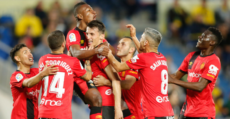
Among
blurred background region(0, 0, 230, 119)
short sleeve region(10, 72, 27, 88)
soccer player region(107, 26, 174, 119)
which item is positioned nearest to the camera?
soccer player region(107, 26, 174, 119)

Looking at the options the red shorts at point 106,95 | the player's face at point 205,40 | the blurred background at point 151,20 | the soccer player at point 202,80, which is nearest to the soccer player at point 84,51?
the red shorts at point 106,95

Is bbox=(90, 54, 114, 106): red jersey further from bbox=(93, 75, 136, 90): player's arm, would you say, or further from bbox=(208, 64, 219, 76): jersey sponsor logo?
bbox=(208, 64, 219, 76): jersey sponsor logo

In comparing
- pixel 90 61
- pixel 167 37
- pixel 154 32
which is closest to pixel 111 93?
pixel 90 61

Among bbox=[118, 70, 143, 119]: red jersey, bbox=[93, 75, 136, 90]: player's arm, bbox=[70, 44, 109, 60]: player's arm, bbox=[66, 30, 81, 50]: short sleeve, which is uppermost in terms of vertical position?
bbox=[66, 30, 81, 50]: short sleeve

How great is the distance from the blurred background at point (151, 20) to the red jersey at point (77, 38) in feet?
18.9

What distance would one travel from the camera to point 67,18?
10938mm

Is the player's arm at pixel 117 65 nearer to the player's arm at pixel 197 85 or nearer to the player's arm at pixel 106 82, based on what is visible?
the player's arm at pixel 106 82

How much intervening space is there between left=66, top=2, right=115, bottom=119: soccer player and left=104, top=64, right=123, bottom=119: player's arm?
0.27 metres

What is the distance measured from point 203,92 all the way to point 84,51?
211cm

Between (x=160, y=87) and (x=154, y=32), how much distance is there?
853 mm

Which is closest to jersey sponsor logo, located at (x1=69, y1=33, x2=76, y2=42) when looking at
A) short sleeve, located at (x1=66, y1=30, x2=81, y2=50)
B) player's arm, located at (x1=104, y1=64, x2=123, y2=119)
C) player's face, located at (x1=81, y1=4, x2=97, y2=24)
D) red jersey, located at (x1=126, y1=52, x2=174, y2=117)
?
short sleeve, located at (x1=66, y1=30, x2=81, y2=50)

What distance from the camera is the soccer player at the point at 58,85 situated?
412cm

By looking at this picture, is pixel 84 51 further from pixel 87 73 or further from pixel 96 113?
pixel 96 113

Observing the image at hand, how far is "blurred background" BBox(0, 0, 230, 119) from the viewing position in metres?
10.8
